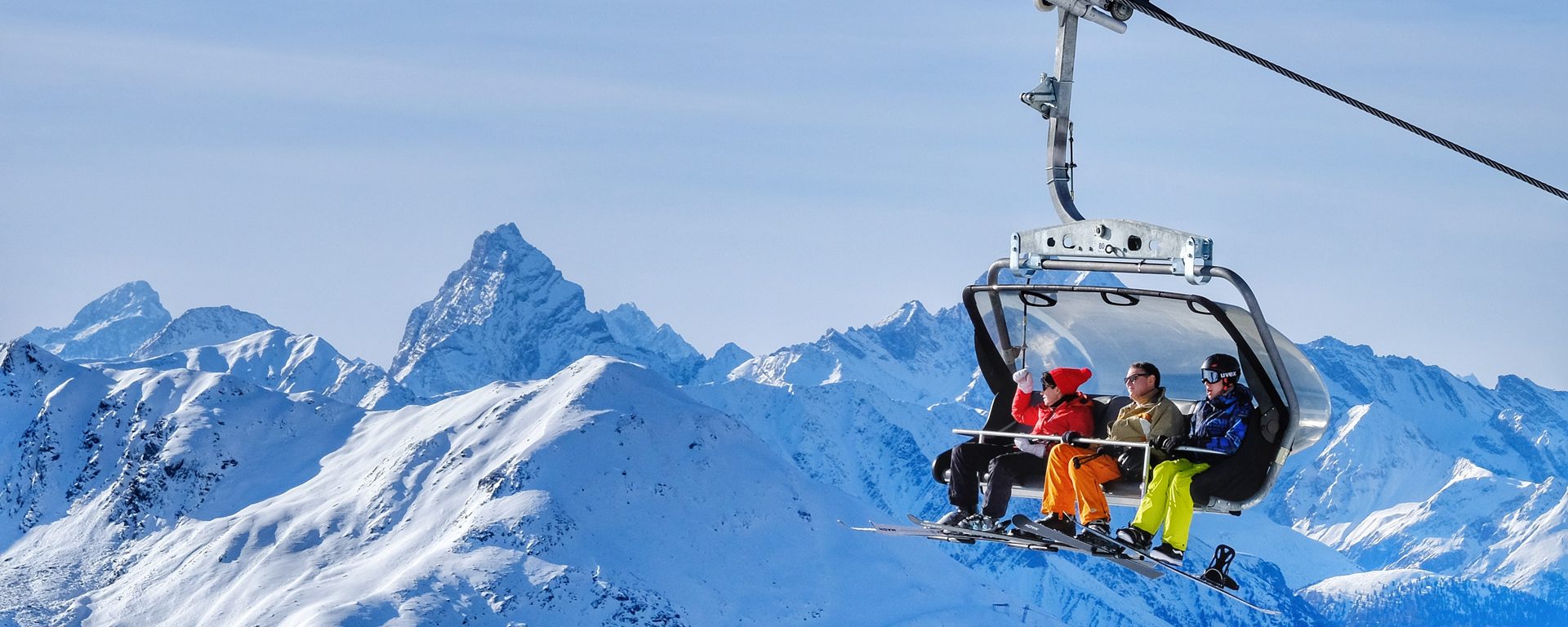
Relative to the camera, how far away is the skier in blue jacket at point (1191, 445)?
19609mm

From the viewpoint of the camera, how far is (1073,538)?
1933 cm

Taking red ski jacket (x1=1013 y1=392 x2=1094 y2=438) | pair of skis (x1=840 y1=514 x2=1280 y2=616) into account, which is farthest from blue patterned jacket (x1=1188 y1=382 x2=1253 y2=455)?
red ski jacket (x1=1013 y1=392 x2=1094 y2=438)

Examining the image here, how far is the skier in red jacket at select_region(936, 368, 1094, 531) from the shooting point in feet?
68.8

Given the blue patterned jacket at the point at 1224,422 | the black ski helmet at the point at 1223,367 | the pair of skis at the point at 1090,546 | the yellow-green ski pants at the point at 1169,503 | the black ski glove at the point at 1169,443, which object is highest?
the black ski helmet at the point at 1223,367

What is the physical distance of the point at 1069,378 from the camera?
21.3m

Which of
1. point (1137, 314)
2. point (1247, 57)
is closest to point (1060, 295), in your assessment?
point (1137, 314)

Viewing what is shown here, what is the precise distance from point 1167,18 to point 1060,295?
356 cm

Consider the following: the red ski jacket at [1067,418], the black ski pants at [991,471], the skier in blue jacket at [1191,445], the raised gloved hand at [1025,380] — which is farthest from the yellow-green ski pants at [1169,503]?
the raised gloved hand at [1025,380]

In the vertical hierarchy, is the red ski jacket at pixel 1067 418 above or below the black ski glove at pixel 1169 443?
above

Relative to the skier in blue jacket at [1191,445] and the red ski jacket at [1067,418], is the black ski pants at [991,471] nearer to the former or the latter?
the red ski jacket at [1067,418]

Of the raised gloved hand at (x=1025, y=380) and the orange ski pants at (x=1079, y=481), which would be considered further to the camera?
the raised gloved hand at (x=1025, y=380)

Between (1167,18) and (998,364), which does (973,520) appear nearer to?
(998,364)

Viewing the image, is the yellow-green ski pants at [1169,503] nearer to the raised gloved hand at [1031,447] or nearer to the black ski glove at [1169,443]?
the black ski glove at [1169,443]

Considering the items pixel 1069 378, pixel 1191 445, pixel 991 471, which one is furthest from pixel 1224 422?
pixel 991 471
